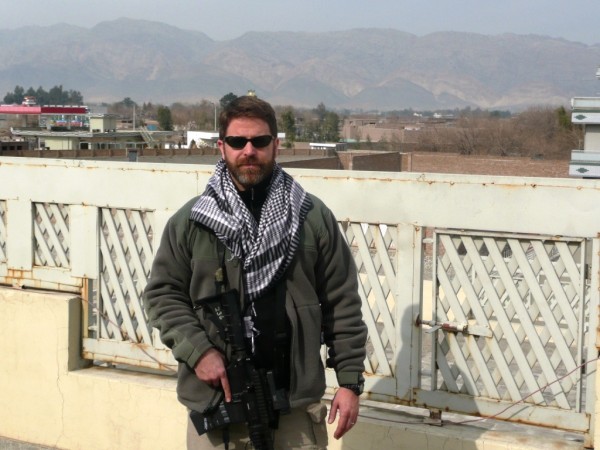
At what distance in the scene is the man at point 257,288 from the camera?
3.62 metres

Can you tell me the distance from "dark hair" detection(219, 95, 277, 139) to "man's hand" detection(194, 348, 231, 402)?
2.80 feet

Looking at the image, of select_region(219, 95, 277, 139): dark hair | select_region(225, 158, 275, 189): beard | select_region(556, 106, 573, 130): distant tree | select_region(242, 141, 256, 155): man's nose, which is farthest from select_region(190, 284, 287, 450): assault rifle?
select_region(556, 106, 573, 130): distant tree

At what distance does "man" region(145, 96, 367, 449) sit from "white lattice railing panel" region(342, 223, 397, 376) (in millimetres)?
1263

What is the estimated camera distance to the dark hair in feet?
12.0

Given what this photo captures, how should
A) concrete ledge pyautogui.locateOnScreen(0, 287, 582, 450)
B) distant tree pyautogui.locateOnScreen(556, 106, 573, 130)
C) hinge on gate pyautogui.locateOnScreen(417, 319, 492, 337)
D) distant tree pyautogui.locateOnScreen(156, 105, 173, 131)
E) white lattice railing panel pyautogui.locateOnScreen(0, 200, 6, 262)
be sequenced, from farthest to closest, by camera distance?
distant tree pyautogui.locateOnScreen(156, 105, 173, 131)
distant tree pyautogui.locateOnScreen(556, 106, 573, 130)
white lattice railing panel pyautogui.locateOnScreen(0, 200, 6, 262)
concrete ledge pyautogui.locateOnScreen(0, 287, 582, 450)
hinge on gate pyautogui.locateOnScreen(417, 319, 492, 337)

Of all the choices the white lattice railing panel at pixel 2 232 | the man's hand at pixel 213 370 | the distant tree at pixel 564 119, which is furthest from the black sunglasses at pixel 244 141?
the distant tree at pixel 564 119

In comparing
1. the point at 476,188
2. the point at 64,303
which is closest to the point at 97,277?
the point at 64,303

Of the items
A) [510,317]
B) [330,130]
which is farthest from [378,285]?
[330,130]

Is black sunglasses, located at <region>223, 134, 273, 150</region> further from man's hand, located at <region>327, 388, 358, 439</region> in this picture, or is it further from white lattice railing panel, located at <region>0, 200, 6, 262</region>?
white lattice railing panel, located at <region>0, 200, 6, 262</region>

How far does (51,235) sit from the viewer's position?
246 inches

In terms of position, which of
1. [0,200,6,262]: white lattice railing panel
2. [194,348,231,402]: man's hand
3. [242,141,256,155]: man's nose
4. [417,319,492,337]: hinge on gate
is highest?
[242,141,256,155]: man's nose

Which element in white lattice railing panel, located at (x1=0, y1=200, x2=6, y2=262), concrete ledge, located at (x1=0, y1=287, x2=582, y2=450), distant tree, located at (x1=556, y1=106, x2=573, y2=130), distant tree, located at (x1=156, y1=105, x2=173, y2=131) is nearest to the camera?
concrete ledge, located at (x1=0, y1=287, x2=582, y2=450)

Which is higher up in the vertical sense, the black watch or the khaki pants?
the black watch

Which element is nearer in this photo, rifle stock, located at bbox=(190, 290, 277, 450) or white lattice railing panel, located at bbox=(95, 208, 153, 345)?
rifle stock, located at bbox=(190, 290, 277, 450)
